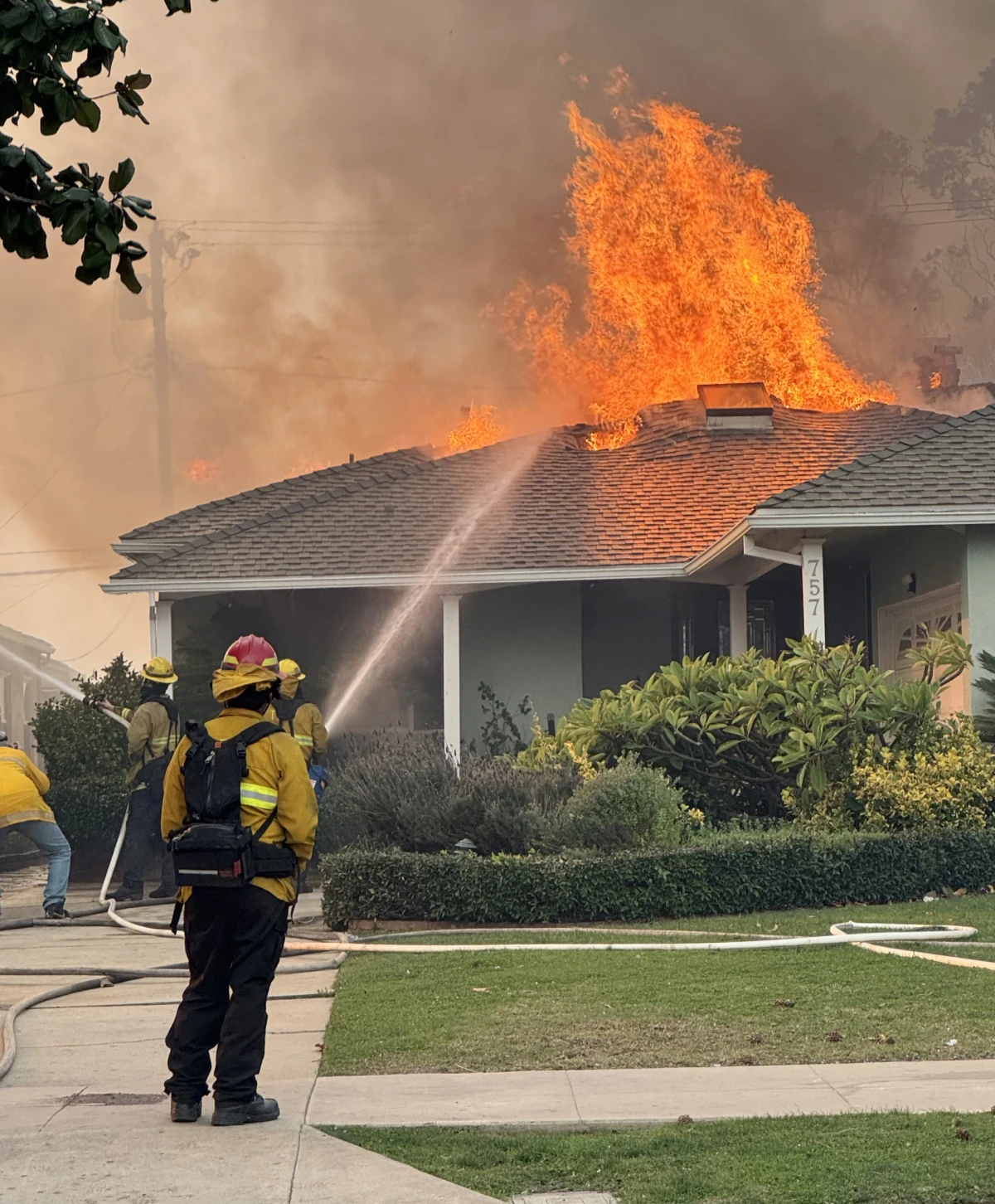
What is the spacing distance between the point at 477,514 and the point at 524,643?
1.70 meters

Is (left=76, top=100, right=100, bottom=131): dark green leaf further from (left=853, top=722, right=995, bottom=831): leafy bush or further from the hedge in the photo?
(left=853, top=722, right=995, bottom=831): leafy bush

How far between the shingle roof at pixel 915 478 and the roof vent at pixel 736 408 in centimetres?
527

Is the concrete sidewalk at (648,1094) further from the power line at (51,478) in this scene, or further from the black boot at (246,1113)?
the power line at (51,478)

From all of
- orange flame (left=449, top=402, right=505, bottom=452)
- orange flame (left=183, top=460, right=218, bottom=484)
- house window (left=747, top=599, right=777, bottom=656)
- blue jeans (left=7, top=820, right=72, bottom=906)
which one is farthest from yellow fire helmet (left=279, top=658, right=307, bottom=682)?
orange flame (left=183, top=460, right=218, bottom=484)

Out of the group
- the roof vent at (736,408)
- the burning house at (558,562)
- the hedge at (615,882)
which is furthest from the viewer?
the roof vent at (736,408)

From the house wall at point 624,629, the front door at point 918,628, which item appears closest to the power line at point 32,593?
the house wall at point 624,629

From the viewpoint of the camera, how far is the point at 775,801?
45.7ft

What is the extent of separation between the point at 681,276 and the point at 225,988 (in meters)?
18.5

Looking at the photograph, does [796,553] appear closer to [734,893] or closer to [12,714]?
[734,893]

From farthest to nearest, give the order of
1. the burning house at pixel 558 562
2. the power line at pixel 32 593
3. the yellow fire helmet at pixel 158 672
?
the power line at pixel 32 593
the burning house at pixel 558 562
the yellow fire helmet at pixel 158 672

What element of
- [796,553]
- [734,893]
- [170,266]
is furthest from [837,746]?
[170,266]

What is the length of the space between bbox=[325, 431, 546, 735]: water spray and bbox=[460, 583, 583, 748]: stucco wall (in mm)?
738

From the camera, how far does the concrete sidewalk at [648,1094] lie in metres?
5.91

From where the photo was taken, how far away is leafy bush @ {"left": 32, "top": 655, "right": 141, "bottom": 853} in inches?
669
